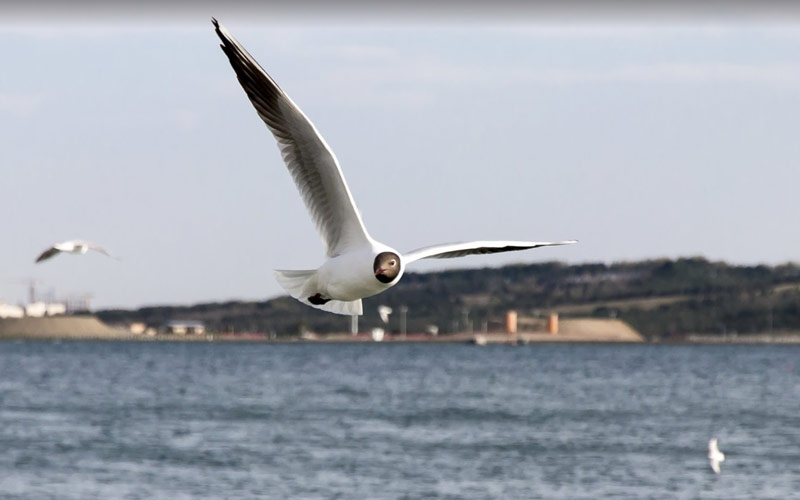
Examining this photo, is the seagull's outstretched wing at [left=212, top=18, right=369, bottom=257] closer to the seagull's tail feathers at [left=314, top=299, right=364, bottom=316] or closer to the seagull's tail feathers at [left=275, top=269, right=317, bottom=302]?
the seagull's tail feathers at [left=275, top=269, right=317, bottom=302]

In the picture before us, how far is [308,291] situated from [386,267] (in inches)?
56.1

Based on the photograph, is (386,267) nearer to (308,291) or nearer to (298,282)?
(308,291)

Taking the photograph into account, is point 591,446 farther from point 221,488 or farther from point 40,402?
point 40,402

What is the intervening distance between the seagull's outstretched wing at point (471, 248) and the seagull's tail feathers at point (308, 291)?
77 cm

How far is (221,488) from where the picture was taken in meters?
33.7

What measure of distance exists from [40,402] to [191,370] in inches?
1646

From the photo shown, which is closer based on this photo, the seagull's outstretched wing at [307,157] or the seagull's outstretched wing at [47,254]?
the seagull's outstretched wing at [307,157]

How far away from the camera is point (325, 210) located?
12.3m

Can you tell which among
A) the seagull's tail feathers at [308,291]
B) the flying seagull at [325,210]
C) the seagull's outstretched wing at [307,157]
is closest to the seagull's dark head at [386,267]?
the flying seagull at [325,210]

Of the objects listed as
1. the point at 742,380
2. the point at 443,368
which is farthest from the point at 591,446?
the point at 443,368

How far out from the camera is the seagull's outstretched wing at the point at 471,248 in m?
12.6

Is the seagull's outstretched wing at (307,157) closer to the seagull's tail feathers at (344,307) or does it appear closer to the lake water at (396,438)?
the seagull's tail feathers at (344,307)

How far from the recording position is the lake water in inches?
1346

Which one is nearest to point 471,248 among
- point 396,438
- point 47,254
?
point 47,254
